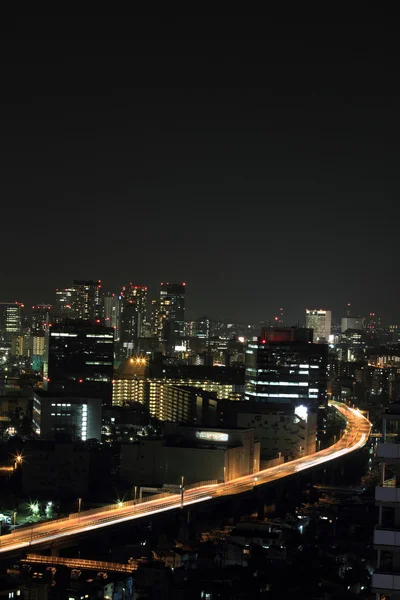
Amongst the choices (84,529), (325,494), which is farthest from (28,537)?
(325,494)

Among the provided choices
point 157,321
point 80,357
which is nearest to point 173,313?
point 157,321

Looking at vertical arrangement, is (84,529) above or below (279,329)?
below

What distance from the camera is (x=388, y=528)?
5766 millimetres

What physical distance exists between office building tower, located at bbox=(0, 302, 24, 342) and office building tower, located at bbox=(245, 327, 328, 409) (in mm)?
40099

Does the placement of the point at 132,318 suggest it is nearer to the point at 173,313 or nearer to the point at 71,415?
the point at 173,313

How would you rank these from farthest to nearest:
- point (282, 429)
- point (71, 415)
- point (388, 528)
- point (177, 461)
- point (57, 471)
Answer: point (71, 415) < point (282, 429) < point (177, 461) < point (57, 471) < point (388, 528)

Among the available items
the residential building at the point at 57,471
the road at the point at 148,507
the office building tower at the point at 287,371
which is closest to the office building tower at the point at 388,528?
the road at the point at 148,507

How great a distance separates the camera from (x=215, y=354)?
Answer: 201ft

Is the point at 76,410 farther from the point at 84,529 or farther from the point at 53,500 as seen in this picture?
the point at 84,529

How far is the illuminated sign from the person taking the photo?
25266mm

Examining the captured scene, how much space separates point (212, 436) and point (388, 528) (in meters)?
19.7

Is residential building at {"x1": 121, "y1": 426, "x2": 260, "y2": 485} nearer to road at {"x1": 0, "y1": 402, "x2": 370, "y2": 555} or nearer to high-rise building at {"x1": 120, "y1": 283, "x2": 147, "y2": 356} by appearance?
road at {"x1": 0, "y1": 402, "x2": 370, "y2": 555}

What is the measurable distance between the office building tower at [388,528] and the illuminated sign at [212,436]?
19397 mm

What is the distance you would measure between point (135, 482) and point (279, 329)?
17.8m
